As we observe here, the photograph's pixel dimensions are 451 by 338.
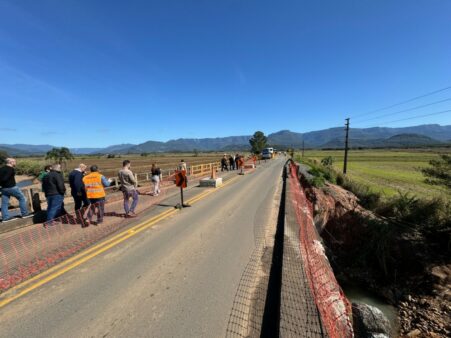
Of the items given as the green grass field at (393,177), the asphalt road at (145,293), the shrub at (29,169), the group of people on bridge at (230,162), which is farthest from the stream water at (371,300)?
the shrub at (29,169)

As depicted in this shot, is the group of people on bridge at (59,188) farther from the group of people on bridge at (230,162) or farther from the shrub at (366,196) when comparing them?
the group of people on bridge at (230,162)

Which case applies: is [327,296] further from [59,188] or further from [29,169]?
[29,169]

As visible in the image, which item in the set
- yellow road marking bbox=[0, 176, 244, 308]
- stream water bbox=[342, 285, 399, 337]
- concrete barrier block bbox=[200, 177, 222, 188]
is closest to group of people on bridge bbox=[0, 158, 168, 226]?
yellow road marking bbox=[0, 176, 244, 308]

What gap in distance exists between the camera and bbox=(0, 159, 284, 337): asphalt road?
2.97 meters

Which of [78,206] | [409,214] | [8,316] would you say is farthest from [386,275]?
[78,206]

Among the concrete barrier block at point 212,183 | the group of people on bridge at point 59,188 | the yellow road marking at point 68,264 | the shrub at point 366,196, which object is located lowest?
the shrub at point 366,196

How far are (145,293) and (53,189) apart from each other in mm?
5065

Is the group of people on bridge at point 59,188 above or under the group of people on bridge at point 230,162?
above

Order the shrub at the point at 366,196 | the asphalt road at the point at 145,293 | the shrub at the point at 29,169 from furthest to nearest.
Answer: the shrub at the point at 29,169 → the shrub at the point at 366,196 → the asphalt road at the point at 145,293

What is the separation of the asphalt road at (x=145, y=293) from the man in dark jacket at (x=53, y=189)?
291cm

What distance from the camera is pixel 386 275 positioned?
24.7 ft

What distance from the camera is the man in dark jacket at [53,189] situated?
6746 millimetres

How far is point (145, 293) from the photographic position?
369 cm

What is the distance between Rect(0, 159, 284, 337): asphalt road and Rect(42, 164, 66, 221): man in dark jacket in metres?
2.91
